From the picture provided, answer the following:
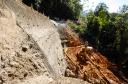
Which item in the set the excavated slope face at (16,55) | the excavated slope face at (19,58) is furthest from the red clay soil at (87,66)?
the excavated slope face at (16,55)

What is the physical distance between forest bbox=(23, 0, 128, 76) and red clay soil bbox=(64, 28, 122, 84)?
3.03m

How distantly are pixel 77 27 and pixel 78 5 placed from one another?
4.89m

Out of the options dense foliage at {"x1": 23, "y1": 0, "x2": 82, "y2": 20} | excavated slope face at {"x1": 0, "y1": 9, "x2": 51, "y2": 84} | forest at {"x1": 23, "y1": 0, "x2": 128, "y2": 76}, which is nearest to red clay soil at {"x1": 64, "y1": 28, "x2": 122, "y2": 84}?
forest at {"x1": 23, "y1": 0, "x2": 128, "y2": 76}

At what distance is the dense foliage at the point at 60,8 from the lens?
125ft

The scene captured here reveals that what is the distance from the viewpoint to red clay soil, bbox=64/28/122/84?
2288 cm

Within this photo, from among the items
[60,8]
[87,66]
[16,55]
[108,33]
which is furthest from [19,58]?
[60,8]

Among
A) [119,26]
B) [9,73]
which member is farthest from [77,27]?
[9,73]

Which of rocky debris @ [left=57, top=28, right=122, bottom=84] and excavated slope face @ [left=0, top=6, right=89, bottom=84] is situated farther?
rocky debris @ [left=57, top=28, right=122, bottom=84]

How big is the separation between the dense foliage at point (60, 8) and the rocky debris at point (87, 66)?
349 inches

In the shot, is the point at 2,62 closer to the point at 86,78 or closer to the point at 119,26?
the point at 86,78

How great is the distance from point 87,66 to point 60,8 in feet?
54.6

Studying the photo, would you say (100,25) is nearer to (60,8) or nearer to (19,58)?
(60,8)

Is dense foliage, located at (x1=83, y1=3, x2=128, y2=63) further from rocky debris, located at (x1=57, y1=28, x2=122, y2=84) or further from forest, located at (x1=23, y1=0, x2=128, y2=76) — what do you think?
rocky debris, located at (x1=57, y1=28, x2=122, y2=84)

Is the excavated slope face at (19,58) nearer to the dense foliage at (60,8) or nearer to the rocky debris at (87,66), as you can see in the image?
the rocky debris at (87,66)
